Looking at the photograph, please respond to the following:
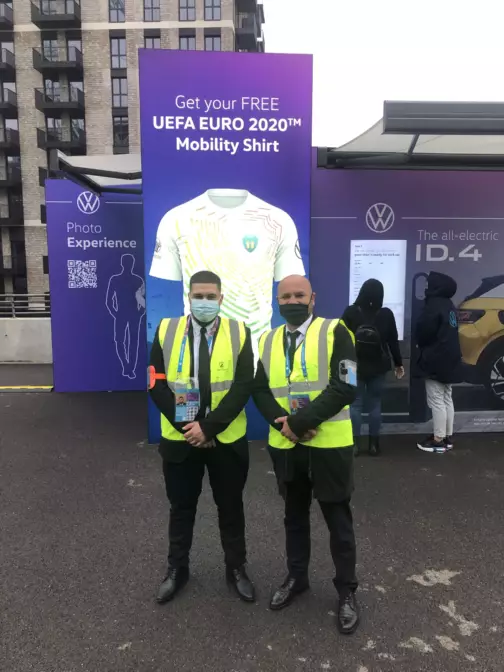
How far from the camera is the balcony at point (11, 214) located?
35156mm

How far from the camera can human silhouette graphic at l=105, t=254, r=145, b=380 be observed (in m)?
8.16

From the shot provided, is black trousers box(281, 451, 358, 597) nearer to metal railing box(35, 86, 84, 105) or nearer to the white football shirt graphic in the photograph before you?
the white football shirt graphic

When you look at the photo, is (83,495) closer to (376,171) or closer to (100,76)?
(376,171)

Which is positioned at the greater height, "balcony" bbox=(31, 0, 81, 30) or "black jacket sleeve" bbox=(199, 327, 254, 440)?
"balcony" bbox=(31, 0, 81, 30)

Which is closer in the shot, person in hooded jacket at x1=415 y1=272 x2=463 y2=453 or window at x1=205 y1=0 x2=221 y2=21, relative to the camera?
person in hooded jacket at x1=415 y1=272 x2=463 y2=453

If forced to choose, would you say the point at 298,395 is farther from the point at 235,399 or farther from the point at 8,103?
the point at 8,103

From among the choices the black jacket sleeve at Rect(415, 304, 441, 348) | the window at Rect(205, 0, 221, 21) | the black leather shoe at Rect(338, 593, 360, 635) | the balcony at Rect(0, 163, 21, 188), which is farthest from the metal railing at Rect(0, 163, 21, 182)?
the black leather shoe at Rect(338, 593, 360, 635)

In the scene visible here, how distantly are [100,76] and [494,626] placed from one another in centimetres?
3942

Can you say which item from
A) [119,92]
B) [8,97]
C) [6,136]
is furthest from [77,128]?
[8,97]

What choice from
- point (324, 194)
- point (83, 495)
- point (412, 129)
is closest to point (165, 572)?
point (83, 495)

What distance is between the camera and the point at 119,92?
3541 cm

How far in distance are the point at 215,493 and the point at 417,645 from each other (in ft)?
4.08

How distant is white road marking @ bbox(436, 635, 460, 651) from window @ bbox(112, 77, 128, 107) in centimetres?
3802

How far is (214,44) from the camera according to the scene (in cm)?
3450
